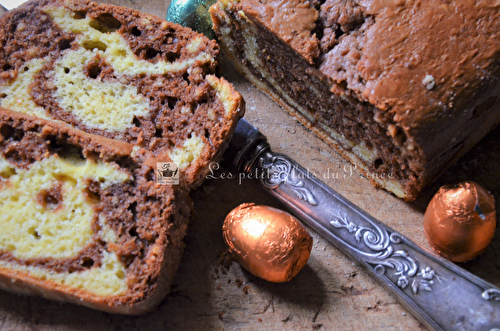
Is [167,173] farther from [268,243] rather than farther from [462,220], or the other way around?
[462,220]

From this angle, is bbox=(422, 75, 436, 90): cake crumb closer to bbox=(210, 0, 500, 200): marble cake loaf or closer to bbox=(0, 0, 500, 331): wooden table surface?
bbox=(210, 0, 500, 200): marble cake loaf

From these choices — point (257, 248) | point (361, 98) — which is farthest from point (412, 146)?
point (257, 248)

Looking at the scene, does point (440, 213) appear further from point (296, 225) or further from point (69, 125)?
point (69, 125)

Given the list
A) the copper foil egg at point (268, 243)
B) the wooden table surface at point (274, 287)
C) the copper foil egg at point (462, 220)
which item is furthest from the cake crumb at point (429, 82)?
the copper foil egg at point (268, 243)

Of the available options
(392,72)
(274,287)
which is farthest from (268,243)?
(392,72)

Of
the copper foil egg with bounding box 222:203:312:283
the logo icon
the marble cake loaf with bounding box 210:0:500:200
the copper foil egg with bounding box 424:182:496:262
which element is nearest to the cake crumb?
the marble cake loaf with bounding box 210:0:500:200

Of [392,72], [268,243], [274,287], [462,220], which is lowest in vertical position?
[274,287]
